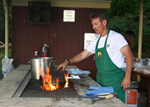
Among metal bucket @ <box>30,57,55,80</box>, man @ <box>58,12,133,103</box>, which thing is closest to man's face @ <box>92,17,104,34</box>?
man @ <box>58,12,133,103</box>

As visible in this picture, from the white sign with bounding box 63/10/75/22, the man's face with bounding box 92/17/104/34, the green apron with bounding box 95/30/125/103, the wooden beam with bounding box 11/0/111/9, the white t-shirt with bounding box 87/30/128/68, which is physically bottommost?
the green apron with bounding box 95/30/125/103

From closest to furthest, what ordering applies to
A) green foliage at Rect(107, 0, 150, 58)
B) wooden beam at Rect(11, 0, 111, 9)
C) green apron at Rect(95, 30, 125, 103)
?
1. green apron at Rect(95, 30, 125, 103)
2. wooden beam at Rect(11, 0, 111, 9)
3. green foliage at Rect(107, 0, 150, 58)

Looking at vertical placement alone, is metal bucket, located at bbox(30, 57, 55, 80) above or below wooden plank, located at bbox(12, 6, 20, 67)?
below

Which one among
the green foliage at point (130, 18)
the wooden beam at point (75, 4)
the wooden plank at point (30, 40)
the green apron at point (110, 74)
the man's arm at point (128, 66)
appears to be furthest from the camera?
the green foliage at point (130, 18)

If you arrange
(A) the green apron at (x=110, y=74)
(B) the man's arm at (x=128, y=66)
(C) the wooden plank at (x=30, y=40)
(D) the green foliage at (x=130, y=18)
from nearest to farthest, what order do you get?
(B) the man's arm at (x=128, y=66)
(A) the green apron at (x=110, y=74)
(C) the wooden plank at (x=30, y=40)
(D) the green foliage at (x=130, y=18)

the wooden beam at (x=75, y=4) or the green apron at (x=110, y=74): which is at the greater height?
the wooden beam at (x=75, y=4)

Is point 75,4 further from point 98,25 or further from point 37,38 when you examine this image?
point 98,25

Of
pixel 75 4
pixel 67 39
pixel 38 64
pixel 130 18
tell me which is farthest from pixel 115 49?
pixel 130 18

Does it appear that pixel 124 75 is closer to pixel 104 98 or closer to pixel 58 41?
pixel 104 98

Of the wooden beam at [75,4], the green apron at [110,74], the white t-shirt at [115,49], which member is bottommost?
the green apron at [110,74]

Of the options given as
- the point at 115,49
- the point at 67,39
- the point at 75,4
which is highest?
the point at 75,4

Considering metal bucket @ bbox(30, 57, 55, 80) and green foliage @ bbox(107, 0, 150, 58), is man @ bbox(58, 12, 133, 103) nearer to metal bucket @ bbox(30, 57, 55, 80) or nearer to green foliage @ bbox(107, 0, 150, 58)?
metal bucket @ bbox(30, 57, 55, 80)

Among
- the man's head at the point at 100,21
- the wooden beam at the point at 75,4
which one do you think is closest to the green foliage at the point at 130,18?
the wooden beam at the point at 75,4

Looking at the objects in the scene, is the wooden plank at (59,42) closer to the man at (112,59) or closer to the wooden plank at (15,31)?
the wooden plank at (15,31)
